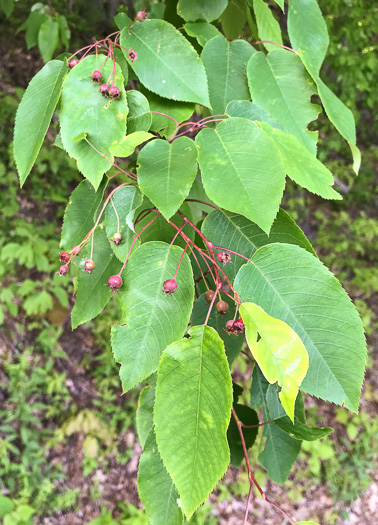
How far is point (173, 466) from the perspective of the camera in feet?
1.69

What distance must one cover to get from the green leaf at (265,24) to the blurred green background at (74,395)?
1207 mm

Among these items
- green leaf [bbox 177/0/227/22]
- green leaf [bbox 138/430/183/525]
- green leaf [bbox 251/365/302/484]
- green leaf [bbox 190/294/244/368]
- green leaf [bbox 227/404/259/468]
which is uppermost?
green leaf [bbox 177/0/227/22]

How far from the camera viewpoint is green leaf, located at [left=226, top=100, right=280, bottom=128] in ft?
2.35

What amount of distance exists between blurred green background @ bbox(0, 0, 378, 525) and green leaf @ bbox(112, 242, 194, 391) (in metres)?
1.58

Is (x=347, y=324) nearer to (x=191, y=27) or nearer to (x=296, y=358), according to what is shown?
(x=296, y=358)

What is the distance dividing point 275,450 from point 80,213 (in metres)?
0.73

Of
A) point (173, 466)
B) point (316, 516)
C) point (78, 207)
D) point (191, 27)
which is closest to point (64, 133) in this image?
point (78, 207)

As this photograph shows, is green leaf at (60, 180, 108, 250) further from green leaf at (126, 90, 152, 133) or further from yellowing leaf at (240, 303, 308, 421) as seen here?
yellowing leaf at (240, 303, 308, 421)

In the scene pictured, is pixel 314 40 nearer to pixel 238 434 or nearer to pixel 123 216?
pixel 123 216

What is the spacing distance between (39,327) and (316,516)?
6.98 ft

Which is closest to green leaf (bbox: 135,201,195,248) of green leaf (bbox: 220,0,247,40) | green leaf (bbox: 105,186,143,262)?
green leaf (bbox: 105,186,143,262)

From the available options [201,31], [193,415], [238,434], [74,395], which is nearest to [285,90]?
[201,31]

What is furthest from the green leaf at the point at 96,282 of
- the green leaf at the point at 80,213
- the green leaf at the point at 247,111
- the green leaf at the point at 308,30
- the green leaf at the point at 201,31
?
the green leaf at the point at 308,30

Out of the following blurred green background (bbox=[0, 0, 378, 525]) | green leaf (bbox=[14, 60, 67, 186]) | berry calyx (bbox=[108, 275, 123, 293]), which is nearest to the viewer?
berry calyx (bbox=[108, 275, 123, 293])
